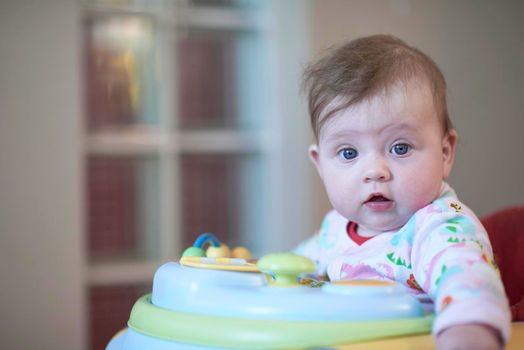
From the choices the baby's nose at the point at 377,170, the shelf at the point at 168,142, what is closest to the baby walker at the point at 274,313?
the baby's nose at the point at 377,170

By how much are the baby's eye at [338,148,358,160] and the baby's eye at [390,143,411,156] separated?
51 mm

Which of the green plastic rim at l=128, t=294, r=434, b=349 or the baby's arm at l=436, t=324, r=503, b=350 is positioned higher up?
the baby's arm at l=436, t=324, r=503, b=350

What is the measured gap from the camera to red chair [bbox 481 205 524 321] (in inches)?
41.3

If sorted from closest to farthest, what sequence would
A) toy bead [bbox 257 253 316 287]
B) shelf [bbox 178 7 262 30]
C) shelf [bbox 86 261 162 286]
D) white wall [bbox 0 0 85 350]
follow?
toy bead [bbox 257 253 316 287]
white wall [bbox 0 0 85 350]
shelf [bbox 86 261 162 286]
shelf [bbox 178 7 262 30]

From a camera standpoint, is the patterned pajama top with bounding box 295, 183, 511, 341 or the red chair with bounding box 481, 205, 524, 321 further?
the red chair with bounding box 481, 205, 524, 321

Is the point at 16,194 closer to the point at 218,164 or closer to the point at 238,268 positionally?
the point at 218,164

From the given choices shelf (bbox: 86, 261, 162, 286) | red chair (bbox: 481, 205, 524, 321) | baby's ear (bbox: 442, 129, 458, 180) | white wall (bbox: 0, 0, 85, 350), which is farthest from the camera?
shelf (bbox: 86, 261, 162, 286)

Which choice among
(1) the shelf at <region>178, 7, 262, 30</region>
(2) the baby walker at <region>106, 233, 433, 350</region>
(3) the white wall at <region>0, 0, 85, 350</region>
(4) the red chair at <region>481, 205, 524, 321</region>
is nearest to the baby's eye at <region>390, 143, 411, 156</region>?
(2) the baby walker at <region>106, 233, 433, 350</region>

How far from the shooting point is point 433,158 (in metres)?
0.87

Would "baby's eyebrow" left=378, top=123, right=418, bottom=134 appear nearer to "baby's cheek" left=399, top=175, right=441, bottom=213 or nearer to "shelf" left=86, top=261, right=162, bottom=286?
"baby's cheek" left=399, top=175, right=441, bottom=213

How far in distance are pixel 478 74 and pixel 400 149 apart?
1.15m

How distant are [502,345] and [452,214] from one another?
20 cm

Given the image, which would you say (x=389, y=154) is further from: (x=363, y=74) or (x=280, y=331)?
(x=280, y=331)

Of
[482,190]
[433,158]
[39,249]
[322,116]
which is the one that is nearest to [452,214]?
[433,158]
